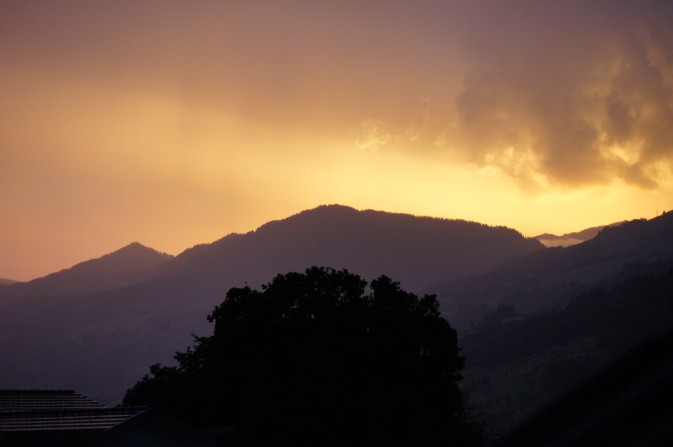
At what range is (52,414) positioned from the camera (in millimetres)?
23281

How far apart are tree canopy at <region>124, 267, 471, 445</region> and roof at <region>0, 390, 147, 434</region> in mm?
7713

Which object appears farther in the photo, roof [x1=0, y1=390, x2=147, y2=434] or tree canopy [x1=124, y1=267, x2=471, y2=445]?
tree canopy [x1=124, y1=267, x2=471, y2=445]

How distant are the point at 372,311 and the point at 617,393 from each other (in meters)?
34.4

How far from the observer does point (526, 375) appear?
153 meters

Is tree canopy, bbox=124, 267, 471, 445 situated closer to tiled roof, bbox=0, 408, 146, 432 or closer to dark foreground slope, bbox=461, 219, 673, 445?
tiled roof, bbox=0, 408, 146, 432

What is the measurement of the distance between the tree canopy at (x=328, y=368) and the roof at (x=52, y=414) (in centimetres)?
771

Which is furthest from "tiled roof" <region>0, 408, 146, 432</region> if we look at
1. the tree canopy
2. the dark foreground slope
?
the dark foreground slope

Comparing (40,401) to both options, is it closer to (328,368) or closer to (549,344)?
(328,368)

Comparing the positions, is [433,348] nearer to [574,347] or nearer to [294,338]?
[294,338]

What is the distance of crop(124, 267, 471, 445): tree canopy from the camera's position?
31.2 m

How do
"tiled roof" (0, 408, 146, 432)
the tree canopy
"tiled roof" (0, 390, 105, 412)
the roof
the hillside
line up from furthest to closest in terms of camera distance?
the hillside < the tree canopy < "tiled roof" (0, 390, 105, 412) < the roof < "tiled roof" (0, 408, 146, 432)

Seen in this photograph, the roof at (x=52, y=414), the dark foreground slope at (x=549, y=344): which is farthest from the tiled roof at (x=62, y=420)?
the dark foreground slope at (x=549, y=344)

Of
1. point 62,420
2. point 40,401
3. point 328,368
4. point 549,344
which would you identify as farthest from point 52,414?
point 549,344

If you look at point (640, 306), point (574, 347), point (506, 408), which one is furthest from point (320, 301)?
point (640, 306)
